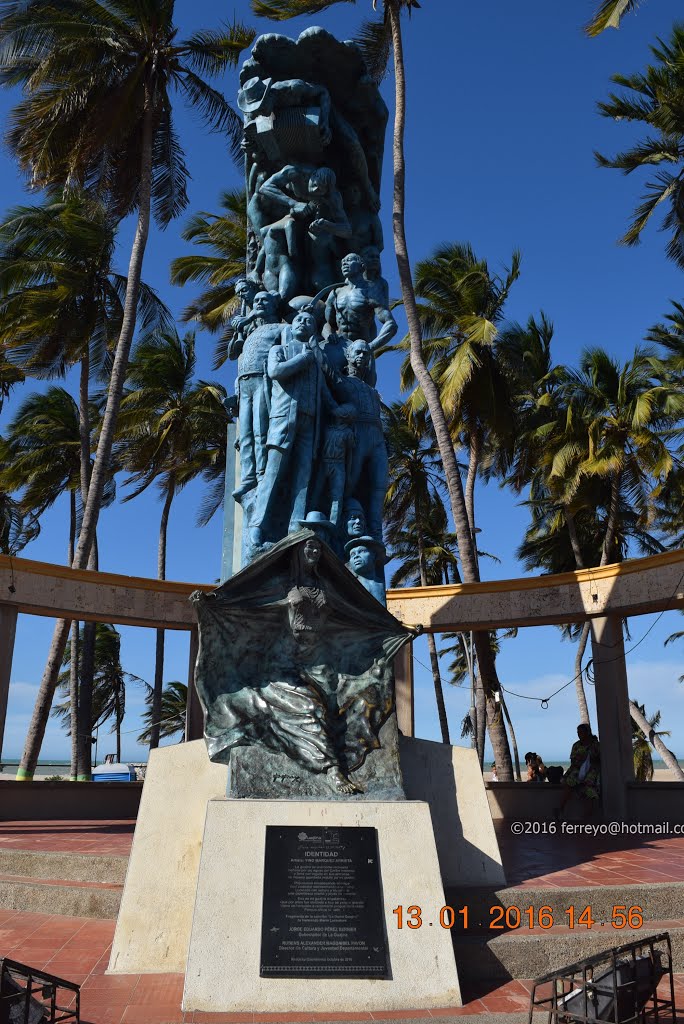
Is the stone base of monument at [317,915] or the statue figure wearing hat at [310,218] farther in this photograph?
the statue figure wearing hat at [310,218]

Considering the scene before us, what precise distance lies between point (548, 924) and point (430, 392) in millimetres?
10633

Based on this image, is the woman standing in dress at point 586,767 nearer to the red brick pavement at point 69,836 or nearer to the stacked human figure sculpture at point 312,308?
the stacked human figure sculpture at point 312,308

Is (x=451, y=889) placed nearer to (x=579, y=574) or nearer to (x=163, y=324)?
(x=579, y=574)

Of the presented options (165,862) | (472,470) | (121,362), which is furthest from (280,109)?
(472,470)

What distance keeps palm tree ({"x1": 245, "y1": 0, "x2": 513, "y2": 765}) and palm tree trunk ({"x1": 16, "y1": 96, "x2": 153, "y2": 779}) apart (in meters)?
3.74

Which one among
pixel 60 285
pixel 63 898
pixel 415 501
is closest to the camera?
pixel 63 898

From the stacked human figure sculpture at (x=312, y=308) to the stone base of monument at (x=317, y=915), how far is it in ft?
8.32

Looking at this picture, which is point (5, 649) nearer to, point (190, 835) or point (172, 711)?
point (190, 835)

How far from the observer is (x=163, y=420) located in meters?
20.8

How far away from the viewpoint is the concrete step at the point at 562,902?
561 centimetres

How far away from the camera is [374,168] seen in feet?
32.8

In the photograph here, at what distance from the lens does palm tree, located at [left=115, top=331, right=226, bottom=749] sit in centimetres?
2112

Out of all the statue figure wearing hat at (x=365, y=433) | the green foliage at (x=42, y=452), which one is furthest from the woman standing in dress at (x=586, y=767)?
the green foliage at (x=42, y=452)

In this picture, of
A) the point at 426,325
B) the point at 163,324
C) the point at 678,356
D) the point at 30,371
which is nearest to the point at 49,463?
the point at 30,371
